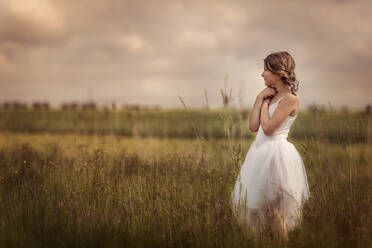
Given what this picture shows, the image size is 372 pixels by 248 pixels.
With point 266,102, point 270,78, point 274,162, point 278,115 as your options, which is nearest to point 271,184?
point 274,162

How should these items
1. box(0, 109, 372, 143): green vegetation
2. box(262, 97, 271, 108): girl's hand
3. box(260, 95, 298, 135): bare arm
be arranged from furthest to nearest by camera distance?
box(0, 109, 372, 143): green vegetation, box(262, 97, 271, 108): girl's hand, box(260, 95, 298, 135): bare arm

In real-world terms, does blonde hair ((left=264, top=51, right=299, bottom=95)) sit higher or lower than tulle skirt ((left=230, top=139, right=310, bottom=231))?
higher

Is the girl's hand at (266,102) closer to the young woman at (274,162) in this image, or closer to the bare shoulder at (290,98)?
the young woman at (274,162)

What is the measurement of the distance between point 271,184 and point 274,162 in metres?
0.22

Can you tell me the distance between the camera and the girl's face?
354 centimetres

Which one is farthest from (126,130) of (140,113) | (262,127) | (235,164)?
(262,127)

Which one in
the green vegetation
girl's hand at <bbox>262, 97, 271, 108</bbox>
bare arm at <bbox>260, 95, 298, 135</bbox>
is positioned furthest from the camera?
the green vegetation

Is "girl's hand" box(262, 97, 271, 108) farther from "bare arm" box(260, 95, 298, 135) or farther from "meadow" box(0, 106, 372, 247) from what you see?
"meadow" box(0, 106, 372, 247)

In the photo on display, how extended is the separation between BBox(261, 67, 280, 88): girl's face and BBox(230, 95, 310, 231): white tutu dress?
204mm

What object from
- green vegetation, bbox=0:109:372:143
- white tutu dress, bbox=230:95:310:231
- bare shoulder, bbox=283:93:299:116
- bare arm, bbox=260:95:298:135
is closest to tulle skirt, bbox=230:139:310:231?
white tutu dress, bbox=230:95:310:231

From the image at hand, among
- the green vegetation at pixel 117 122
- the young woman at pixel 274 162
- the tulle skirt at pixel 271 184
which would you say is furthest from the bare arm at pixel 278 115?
the green vegetation at pixel 117 122

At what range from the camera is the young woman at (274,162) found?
11.4ft

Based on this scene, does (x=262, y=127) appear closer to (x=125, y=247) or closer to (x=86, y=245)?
(x=125, y=247)

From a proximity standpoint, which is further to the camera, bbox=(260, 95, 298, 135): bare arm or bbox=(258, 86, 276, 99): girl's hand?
bbox=(258, 86, 276, 99): girl's hand
